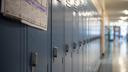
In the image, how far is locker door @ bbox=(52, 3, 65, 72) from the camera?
1847mm

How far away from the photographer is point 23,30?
1.15m

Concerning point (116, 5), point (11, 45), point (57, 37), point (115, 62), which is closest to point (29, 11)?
point (11, 45)

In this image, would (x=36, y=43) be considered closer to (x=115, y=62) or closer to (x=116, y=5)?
(x=115, y=62)

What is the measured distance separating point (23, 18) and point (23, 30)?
3.1 inches

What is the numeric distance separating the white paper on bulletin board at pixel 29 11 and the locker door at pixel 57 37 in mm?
289

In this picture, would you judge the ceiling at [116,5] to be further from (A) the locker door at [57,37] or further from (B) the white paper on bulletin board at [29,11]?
(B) the white paper on bulletin board at [29,11]

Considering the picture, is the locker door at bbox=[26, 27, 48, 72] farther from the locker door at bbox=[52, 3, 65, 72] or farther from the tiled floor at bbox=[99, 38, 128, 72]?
the tiled floor at bbox=[99, 38, 128, 72]

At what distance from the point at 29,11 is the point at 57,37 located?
2.67ft

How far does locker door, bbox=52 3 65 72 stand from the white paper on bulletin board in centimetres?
29

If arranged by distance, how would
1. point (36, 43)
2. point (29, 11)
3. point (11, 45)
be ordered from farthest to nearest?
point (36, 43), point (29, 11), point (11, 45)

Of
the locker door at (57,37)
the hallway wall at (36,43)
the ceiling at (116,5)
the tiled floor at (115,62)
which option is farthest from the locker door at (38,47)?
the ceiling at (116,5)

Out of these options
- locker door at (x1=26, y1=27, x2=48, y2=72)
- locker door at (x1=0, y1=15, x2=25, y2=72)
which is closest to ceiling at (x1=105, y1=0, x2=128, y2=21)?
locker door at (x1=26, y1=27, x2=48, y2=72)

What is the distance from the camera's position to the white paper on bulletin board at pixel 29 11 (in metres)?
0.95

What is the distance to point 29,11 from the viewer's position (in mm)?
1174
